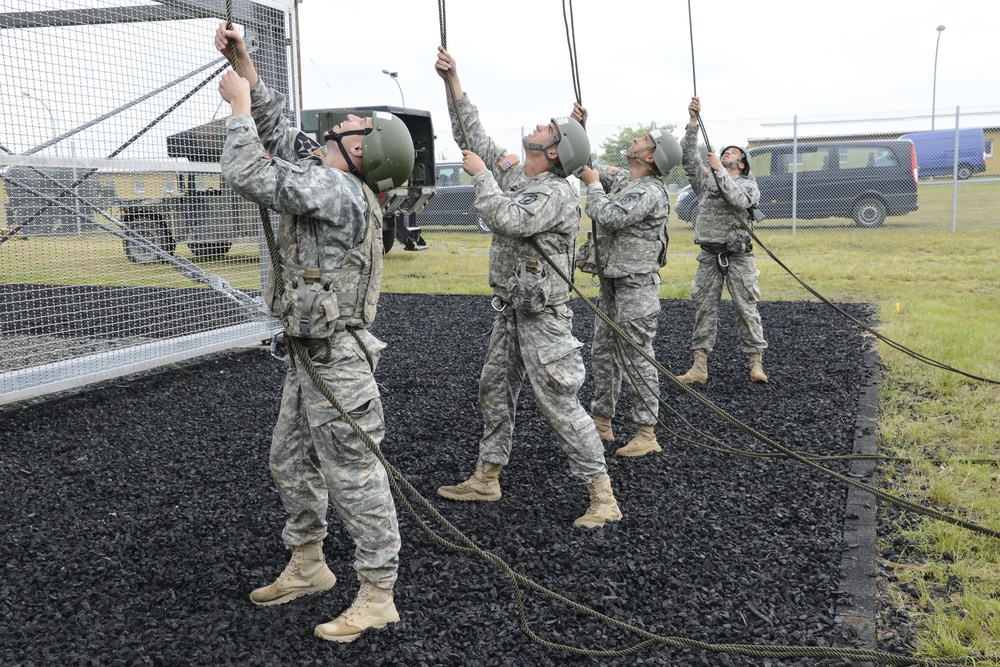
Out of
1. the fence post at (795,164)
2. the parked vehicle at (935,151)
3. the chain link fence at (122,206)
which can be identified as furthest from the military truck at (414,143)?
the parked vehicle at (935,151)

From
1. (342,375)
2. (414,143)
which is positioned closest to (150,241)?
(342,375)

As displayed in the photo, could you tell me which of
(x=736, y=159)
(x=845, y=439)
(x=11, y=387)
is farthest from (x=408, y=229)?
(x=845, y=439)

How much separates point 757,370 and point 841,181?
42.9ft

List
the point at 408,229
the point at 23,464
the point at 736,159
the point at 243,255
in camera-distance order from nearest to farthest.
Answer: the point at 23,464 → the point at 736,159 → the point at 243,255 → the point at 408,229

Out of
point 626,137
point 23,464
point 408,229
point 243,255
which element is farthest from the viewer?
point 626,137

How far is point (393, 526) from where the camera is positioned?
335cm

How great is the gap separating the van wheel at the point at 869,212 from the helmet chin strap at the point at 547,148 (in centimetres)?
1639

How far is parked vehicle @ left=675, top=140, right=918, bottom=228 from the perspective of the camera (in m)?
18.6

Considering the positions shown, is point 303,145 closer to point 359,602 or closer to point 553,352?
point 553,352

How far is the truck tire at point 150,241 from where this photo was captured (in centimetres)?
765

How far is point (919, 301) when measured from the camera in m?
11.2

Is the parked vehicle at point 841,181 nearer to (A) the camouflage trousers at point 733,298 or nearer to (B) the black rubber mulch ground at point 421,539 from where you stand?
(A) the camouflage trousers at point 733,298

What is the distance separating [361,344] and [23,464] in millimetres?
3094

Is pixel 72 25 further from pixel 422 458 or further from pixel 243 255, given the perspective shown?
pixel 422 458
